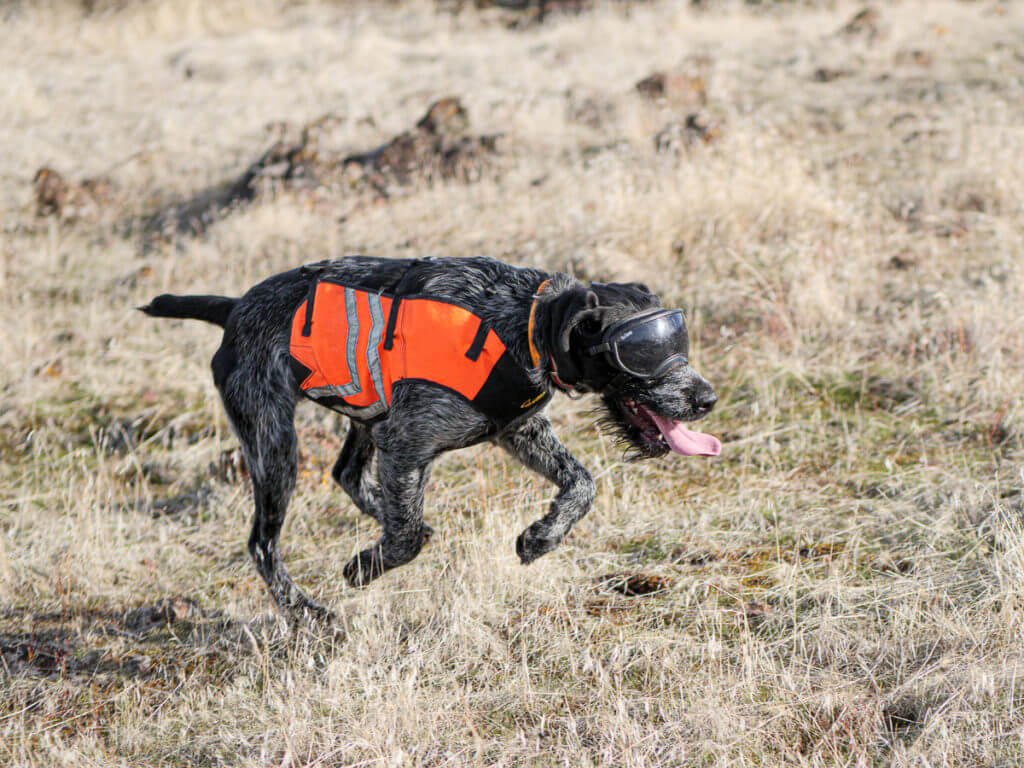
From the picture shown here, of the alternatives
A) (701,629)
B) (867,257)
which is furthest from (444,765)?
(867,257)

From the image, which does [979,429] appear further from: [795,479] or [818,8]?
[818,8]

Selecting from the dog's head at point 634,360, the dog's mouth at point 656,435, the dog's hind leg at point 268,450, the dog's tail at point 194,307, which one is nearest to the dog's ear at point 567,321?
the dog's head at point 634,360

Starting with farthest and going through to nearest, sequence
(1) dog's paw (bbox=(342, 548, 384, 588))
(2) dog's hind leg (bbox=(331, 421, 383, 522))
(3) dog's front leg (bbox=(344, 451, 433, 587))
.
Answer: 1. (2) dog's hind leg (bbox=(331, 421, 383, 522))
2. (1) dog's paw (bbox=(342, 548, 384, 588))
3. (3) dog's front leg (bbox=(344, 451, 433, 587))

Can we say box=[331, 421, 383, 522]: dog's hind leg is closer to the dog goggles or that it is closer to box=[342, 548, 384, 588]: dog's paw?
box=[342, 548, 384, 588]: dog's paw

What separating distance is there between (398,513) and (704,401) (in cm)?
118

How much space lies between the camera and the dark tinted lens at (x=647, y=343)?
321 cm

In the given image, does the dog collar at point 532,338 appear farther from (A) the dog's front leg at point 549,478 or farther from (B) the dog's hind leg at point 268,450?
(B) the dog's hind leg at point 268,450

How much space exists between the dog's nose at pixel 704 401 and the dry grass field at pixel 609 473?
75 cm

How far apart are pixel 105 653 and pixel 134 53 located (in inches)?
642

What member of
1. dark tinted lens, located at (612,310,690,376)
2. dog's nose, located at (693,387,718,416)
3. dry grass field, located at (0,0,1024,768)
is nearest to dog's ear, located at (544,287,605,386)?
dark tinted lens, located at (612,310,690,376)

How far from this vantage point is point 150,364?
6453 mm

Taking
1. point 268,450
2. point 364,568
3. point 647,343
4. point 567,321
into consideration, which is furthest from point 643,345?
point 268,450

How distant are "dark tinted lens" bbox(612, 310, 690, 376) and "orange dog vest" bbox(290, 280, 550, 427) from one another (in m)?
0.37

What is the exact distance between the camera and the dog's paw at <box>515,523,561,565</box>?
350 cm
